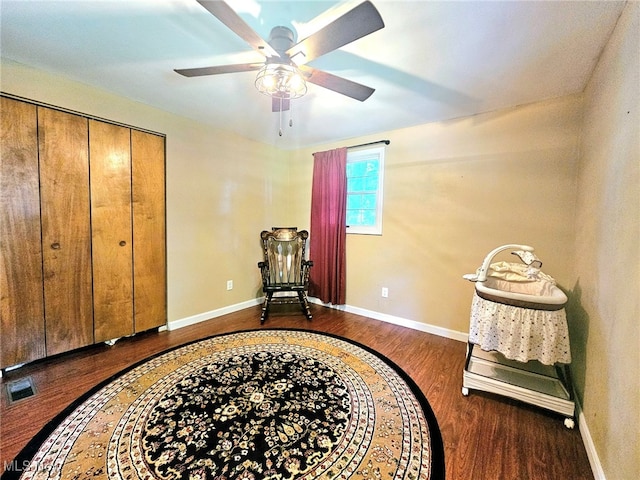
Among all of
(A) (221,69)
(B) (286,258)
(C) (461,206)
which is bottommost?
(B) (286,258)

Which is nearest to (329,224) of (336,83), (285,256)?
(285,256)

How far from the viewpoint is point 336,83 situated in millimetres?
1532

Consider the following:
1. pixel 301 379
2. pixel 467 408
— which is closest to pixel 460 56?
pixel 467 408

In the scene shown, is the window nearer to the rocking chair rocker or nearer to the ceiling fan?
the rocking chair rocker

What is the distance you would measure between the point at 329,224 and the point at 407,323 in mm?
1547

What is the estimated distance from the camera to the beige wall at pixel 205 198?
2309 mm

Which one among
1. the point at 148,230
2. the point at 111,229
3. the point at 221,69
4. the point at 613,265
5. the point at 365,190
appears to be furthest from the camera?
the point at 365,190

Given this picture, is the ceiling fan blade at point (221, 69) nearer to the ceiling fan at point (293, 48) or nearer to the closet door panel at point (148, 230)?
the ceiling fan at point (293, 48)

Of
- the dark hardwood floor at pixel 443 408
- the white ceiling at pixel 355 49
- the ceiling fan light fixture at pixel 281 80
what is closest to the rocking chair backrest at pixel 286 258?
the dark hardwood floor at pixel 443 408

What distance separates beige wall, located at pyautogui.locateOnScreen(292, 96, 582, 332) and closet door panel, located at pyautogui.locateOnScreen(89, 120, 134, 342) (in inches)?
95.0

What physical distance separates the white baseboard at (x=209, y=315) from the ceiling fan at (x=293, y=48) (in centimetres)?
239

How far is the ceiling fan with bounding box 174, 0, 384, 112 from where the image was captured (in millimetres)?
1021

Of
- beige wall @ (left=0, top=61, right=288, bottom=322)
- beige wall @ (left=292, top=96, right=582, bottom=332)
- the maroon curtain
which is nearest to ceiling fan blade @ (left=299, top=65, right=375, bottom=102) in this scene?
beige wall @ (left=292, top=96, right=582, bottom=332)

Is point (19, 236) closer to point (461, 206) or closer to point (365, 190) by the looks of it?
point (365, 190)
